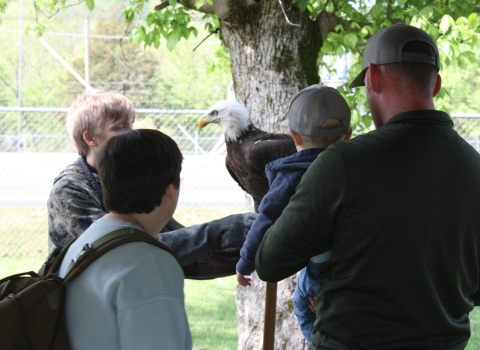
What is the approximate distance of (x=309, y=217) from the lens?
6.35 feet

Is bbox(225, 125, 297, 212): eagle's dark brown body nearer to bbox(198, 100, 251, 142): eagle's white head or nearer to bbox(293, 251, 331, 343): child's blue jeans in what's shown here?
bbox(198, 100, 251, 142): eagle's white head

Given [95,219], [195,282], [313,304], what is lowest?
[195,282]

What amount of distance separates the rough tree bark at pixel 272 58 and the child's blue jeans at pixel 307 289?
2208 millimetres

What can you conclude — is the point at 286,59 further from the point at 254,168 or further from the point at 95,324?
the point at 95,324

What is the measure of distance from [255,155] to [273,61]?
1217 mm

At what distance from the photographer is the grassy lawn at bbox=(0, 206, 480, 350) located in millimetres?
6605

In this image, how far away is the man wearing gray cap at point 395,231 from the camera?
189 cm

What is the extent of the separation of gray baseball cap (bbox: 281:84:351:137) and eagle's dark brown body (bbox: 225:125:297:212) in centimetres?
117

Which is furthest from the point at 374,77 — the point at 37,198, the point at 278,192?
the point at 37,198

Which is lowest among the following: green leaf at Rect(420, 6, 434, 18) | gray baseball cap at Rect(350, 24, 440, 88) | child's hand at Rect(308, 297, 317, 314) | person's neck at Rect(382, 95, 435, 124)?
child's hand at Rect(308, 297, 317, 314)

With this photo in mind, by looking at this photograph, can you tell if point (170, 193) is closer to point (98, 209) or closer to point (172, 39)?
point (98, 209)

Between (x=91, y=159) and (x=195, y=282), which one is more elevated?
(x=91, y=159)

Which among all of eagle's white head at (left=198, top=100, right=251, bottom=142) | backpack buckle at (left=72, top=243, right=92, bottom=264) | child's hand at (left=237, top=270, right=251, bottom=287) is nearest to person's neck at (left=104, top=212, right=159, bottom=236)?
backpack buckle at (left=72, top=243, right=92, bottom=264)

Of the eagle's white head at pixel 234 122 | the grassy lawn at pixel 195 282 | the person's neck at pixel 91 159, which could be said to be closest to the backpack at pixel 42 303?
the person's neck at pixel 91 159
